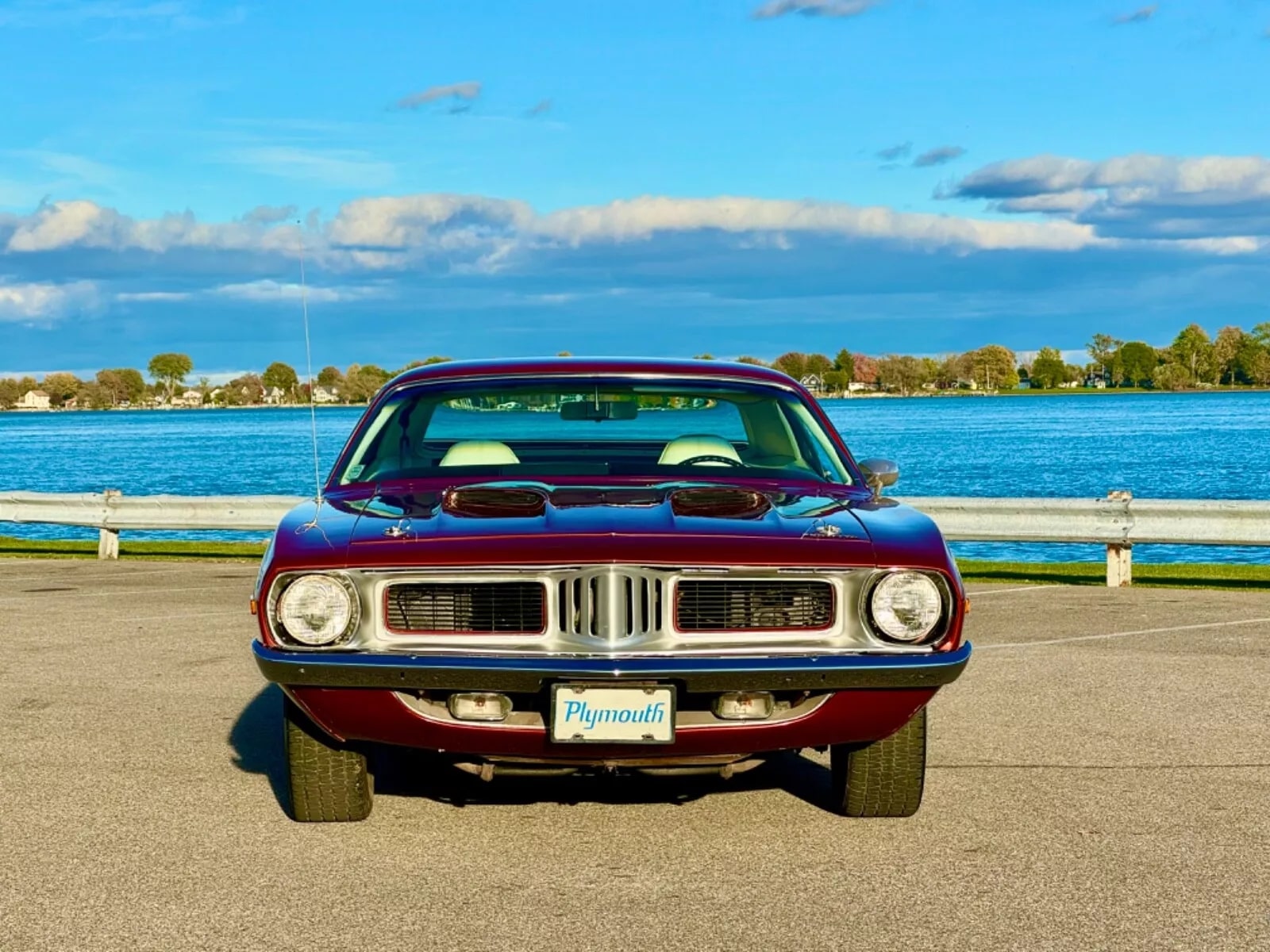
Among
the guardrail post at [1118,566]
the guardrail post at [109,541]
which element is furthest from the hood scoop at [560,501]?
the guardrail post at [109,541]

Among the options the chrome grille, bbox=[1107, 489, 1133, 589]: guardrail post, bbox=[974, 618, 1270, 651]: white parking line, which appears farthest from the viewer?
bbox=[1107, 489, 1133, 589]: guardrail post

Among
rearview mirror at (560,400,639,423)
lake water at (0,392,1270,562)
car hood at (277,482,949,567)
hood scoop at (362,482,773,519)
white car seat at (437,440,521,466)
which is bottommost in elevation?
lake water at (0,392,1270,562)

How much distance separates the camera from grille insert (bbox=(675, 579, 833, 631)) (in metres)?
4.59

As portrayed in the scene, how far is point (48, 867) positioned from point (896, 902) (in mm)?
2466

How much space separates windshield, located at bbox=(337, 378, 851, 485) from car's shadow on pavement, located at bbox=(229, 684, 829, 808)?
3.46 ft

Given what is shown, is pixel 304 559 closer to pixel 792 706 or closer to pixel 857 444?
pixel 792 706

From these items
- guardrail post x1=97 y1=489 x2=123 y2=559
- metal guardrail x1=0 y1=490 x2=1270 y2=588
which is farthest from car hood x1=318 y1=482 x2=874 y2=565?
guardrail post x1=97 y1=489 x2=123 y2=559

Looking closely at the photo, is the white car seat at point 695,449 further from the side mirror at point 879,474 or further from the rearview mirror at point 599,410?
the side mirror at point 879,474

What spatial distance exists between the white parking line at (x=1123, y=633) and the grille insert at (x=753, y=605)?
493cm

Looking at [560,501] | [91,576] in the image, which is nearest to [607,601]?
[560,501]

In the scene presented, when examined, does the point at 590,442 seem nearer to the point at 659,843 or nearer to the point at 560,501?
the point at 560,501

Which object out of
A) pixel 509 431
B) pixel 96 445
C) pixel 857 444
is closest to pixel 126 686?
pixel 509 431

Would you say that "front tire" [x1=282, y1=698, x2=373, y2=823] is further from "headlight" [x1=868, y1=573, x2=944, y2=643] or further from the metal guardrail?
the metal guardrail

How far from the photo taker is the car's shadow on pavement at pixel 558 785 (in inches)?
218
